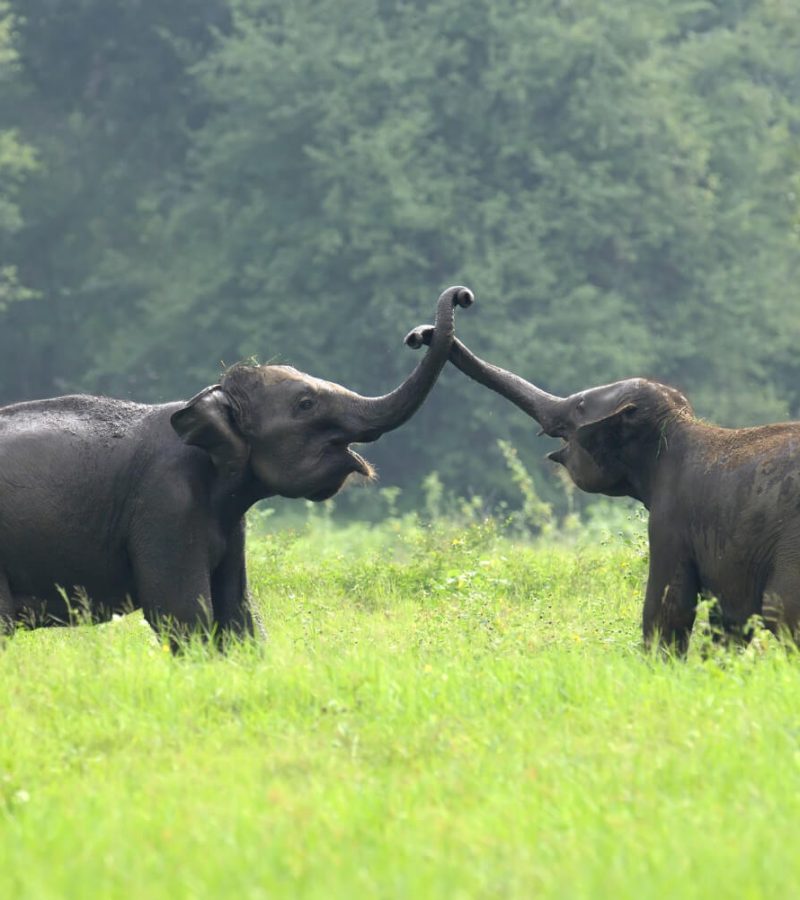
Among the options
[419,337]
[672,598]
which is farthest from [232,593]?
[672,598]

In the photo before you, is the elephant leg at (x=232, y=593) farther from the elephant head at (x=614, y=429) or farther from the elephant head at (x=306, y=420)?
the elephant head at (x=614, y=429)

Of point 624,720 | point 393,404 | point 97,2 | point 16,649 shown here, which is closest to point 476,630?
point 393,404

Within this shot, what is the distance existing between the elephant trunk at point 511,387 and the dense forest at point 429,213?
21452 mm

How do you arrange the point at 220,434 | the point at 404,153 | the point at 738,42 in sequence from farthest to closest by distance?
the point at 738,42, the point at 404,153, the point at 220,434

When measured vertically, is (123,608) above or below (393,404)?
below

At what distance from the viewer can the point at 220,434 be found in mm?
8789

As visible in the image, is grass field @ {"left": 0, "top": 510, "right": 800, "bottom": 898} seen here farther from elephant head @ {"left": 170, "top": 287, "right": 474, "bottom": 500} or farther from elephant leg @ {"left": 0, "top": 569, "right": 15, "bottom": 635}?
elephant head @ {"left": 170, "top": 287, "right": 474, "bottom": 500}

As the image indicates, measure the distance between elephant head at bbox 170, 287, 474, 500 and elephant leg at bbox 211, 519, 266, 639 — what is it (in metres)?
0.31

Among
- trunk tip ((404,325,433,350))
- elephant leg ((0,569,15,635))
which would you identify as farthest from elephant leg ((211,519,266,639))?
trunk tip ((404,325,433,350))

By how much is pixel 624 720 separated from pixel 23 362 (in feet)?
106

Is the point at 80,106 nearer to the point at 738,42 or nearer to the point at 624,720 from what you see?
the point at 738,42

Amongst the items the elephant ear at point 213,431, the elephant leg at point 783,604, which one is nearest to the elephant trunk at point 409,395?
the elephant ear at point 213,431

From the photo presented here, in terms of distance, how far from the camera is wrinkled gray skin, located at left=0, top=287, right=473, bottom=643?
874 centimetres

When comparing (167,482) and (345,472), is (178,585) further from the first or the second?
(345,472)
